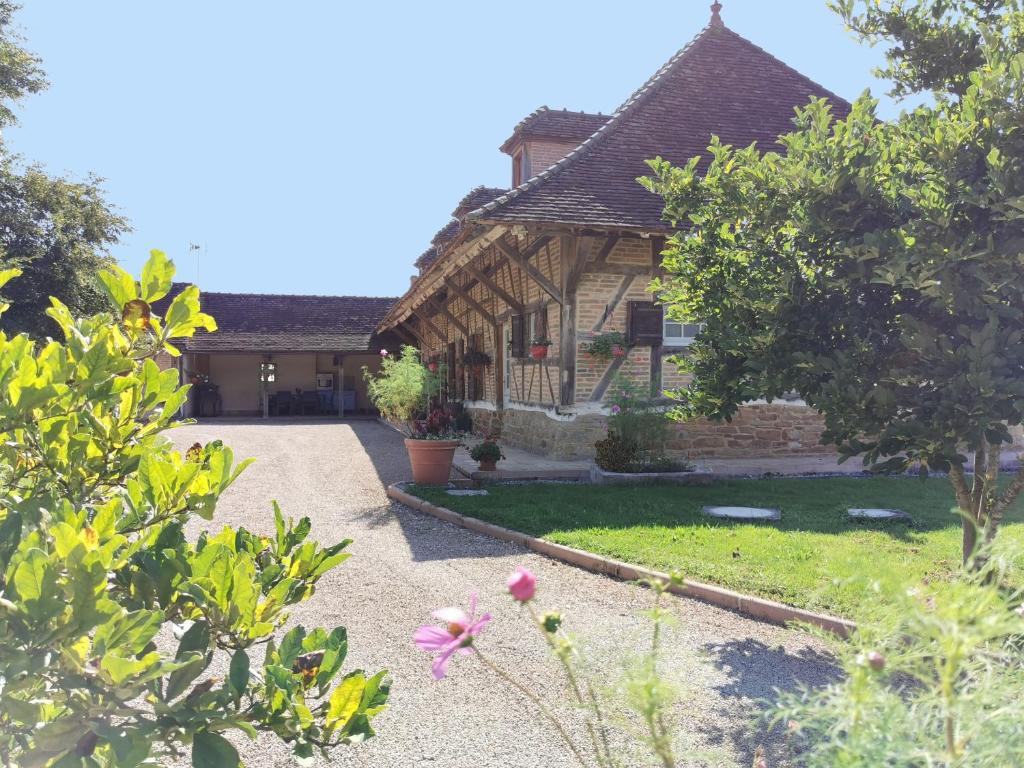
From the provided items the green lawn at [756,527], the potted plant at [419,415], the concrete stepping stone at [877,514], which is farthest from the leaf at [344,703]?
the potted plant at [419,415]

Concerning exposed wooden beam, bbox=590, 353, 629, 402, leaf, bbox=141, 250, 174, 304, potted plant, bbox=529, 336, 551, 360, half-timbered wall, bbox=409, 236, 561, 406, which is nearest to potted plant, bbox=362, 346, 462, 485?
half-timbered wall, bbox=409, 236, 561, 406

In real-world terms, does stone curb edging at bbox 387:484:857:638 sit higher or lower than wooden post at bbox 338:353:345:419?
lower

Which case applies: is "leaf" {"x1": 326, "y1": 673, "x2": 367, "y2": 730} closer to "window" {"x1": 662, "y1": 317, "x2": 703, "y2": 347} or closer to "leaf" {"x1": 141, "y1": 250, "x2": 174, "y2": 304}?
"leaf" {"x1": 141, "y1": 250, "x2": 174, "y2": 304}

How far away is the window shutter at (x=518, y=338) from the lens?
1231 cm

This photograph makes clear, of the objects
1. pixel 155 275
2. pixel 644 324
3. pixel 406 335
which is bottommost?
pixel 155 275

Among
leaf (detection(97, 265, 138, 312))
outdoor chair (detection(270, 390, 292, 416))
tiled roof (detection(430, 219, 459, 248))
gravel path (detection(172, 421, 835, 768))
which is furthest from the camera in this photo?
outdoor chair (detection(270, 390, 292, 416))

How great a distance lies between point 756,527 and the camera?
21.8ft

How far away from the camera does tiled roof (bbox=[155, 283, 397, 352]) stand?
25.7 m

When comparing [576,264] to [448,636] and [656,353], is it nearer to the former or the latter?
[656,353]

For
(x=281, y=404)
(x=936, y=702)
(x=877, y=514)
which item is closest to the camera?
(x=936, y=702)

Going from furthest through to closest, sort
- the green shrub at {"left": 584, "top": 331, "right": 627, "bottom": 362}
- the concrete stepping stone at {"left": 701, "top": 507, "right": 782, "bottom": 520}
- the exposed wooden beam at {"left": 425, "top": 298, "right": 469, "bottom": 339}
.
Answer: the exposed wooden beam at {"left": 425, "top": 298, "right": 469, "bottom": 339} → the green shrub at {"left": 584, "top": 331, "right": 627, "bottom": 362} → the concrete stepping stone at {"left": 701, "top": 507, "right": 782, "bottom": 520}

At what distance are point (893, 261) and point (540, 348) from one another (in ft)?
24.9

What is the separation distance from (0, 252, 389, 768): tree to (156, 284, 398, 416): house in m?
24.1

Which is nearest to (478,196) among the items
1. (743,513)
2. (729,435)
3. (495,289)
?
(495,289)
